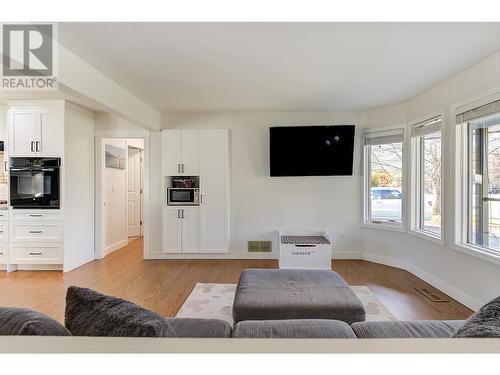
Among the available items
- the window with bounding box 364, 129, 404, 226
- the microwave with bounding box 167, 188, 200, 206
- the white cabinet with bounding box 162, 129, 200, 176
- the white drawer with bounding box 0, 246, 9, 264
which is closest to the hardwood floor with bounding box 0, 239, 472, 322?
the white drawer with bounding box 0, 246, 9, 264

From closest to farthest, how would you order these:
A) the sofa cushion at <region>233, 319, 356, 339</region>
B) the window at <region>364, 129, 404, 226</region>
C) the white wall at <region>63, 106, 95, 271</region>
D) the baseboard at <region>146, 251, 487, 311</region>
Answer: the sofa cushion at <region>233, 319, 356, 339</region>
the baseboard at <region>146, 251, 487, 311</region>
the white wall at <region>63, 106, 95, 271</region>
the window at <region>364, 129, 404, 226</region>

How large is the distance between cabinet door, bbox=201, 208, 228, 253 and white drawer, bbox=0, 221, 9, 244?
2705mm

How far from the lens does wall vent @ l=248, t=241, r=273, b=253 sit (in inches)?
189

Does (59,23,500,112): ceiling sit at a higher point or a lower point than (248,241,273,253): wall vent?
higher

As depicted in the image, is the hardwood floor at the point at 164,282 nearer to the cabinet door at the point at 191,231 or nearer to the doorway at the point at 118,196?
the cabinet door at the point at 191,231

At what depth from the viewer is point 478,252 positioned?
279 centimetres

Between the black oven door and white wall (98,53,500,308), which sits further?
white wall (98,53,500,308)

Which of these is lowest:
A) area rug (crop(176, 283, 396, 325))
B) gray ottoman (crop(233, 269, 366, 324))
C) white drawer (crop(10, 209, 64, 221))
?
area rug (crop(176, 283, 396, 325))

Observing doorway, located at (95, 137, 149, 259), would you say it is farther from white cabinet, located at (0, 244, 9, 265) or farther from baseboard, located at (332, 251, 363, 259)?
baseboard, located at (332, 251, 363, 259)

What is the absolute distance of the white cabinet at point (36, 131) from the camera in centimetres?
408

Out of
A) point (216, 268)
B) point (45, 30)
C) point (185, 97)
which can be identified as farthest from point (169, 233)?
point (45, 30)

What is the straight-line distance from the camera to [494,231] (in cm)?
278

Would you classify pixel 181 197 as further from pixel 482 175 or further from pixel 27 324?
pixel 482 175
